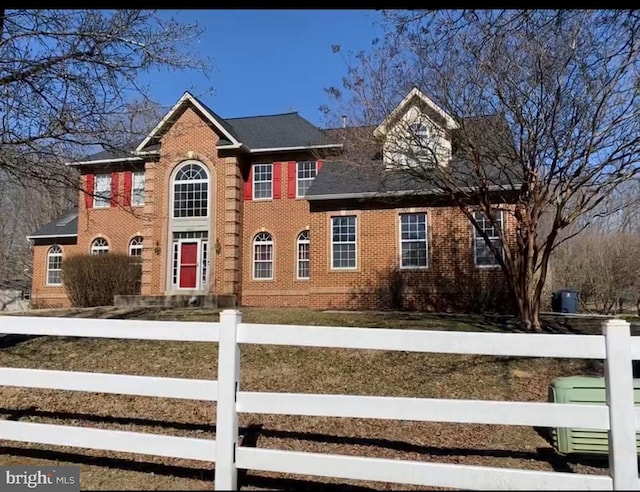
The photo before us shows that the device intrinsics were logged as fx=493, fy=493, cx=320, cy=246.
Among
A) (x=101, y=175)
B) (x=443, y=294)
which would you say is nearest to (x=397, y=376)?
(x=443, y=294)

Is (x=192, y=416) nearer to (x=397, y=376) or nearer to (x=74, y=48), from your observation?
(x=397, y=376)

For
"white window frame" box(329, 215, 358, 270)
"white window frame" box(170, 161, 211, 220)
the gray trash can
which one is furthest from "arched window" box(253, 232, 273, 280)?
the gray trash can

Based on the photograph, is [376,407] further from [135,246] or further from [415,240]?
[135,246]

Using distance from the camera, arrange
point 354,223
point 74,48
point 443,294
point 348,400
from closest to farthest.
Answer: point 348,400 < point 74,48 < point 443,294 < point 354,223

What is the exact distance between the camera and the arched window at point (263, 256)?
70.7 ft

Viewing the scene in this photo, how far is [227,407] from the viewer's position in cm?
377

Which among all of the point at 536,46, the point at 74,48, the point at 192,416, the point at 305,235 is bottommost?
the point at 192,416

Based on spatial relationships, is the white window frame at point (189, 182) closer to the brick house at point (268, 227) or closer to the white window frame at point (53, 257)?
the brick house at point (268, 227)

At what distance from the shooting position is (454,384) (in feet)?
22.6

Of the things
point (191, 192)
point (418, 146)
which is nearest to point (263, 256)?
point (191, 192)

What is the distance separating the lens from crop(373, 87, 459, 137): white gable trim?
36.6 ft

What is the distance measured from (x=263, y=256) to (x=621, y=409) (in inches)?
745

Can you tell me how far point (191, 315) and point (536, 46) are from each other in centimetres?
1026

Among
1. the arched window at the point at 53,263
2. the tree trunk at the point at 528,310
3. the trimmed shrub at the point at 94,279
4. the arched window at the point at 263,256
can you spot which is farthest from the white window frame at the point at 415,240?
the arched window at the point at 53,263
